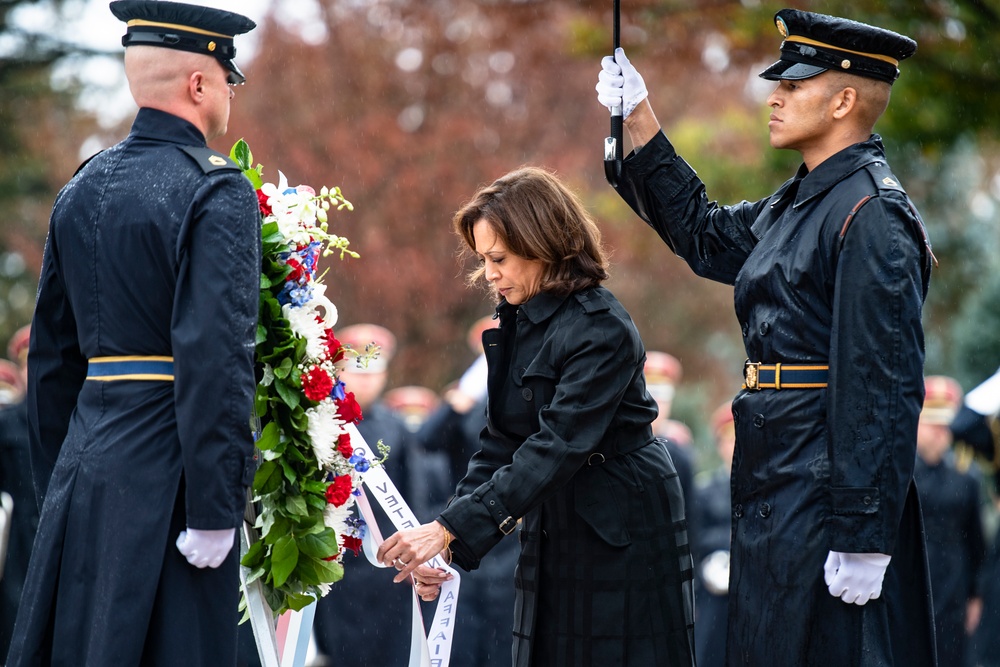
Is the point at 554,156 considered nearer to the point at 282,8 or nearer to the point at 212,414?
the point at 282,8

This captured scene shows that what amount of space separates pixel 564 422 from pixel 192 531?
1283 mm

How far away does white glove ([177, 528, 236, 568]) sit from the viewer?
161 inches

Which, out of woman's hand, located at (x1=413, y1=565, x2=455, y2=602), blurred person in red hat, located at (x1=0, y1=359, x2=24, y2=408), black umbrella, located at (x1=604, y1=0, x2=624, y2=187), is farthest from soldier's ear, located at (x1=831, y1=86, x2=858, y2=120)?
blurred person in red hat, located at (x1=0, y1=359, x2=24, y2=408)

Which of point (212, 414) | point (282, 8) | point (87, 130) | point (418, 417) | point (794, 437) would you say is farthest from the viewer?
point (282, 8)

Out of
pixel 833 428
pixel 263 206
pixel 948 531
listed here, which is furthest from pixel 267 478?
pixel 948 531

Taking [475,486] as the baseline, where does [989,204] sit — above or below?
above

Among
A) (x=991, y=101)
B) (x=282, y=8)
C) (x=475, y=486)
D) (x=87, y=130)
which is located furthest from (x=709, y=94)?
(x=475, y=486)

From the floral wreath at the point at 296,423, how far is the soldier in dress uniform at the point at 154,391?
0.35 m

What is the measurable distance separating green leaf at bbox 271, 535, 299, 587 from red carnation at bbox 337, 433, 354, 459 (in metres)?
0.35

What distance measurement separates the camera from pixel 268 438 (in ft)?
15.0

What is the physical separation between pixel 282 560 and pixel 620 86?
2.23m

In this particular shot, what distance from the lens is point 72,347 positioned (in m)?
4.59

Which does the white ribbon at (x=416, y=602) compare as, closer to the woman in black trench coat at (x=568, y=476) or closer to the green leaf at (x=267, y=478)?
the woman in black trench coat at (x=568, y=476)

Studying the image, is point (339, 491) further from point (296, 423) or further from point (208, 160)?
point (208, 160)
